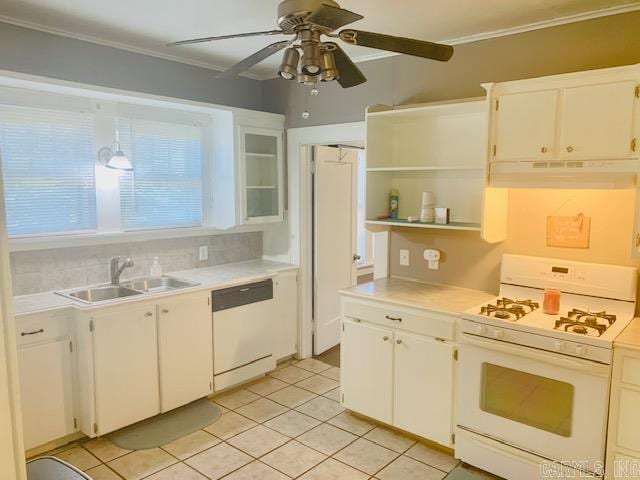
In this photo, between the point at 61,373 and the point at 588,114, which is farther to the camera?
the point at 61,373

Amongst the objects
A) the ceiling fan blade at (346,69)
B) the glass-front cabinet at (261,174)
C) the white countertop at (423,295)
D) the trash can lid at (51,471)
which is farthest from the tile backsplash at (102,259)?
the ceiling fan blade at (346,69)

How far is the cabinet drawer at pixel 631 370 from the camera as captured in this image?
213 cm

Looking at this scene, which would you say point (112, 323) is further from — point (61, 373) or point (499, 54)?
point (499, 54)

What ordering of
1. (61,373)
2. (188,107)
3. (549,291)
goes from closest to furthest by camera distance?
(549,291), (61,373), (188,107)

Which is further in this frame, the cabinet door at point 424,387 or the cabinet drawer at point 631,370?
the cabinet door at point 424,387

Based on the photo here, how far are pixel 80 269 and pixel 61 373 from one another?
0.77 m

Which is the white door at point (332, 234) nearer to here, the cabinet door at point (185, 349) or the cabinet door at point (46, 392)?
the cabinet door at point (185, 349)

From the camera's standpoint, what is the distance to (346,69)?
7.31 feet

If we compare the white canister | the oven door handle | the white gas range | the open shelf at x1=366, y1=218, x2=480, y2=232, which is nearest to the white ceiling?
the white canister

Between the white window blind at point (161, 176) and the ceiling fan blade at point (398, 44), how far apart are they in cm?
221

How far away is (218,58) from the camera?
372cm

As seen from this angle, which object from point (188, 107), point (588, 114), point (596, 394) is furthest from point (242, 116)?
point (596, 394)

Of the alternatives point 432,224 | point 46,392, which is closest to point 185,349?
point 46,392

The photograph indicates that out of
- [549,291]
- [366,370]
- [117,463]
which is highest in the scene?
[549,291]
